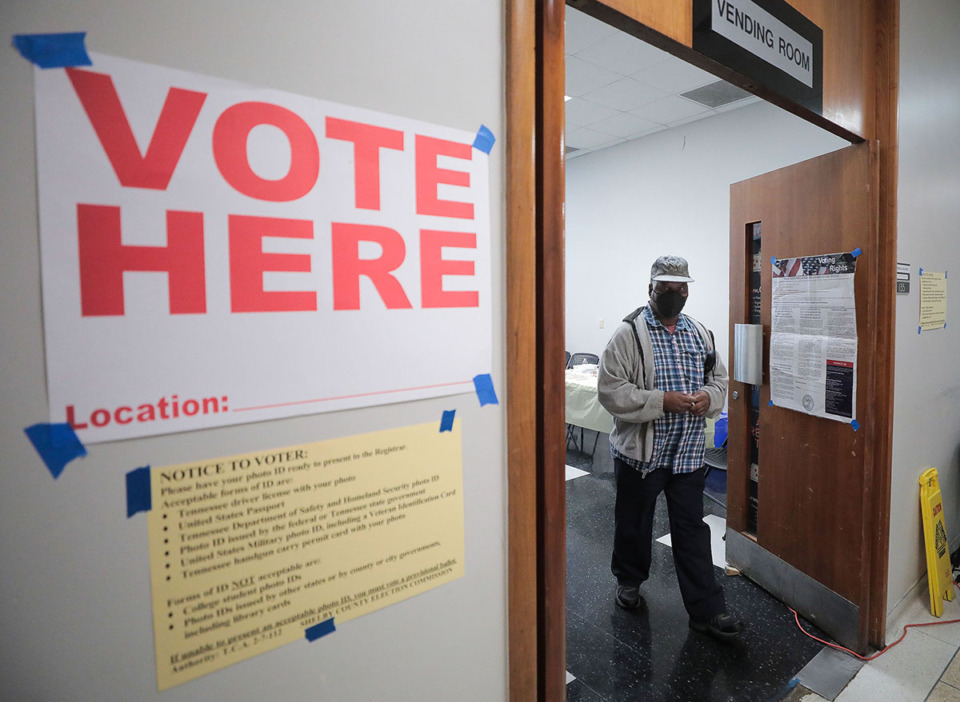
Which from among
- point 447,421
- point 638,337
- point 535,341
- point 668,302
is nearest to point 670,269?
point 668,302

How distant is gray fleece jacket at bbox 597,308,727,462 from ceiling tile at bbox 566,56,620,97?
2371mm

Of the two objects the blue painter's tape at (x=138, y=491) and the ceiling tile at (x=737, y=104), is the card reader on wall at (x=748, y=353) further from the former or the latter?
the ceiling tile at (x=737, y=104)

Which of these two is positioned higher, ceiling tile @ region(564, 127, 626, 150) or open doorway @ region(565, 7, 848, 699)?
ceiling tile @ region(564, 127, 626, 150)

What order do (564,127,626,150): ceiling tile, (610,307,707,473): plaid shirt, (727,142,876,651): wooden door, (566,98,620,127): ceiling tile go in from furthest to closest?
(564,127,626,150): ceiling tile
(566,98,620,127): ceiling tile
(610,307,707,473): plaid shirt
(727,142,876,651): wooden door

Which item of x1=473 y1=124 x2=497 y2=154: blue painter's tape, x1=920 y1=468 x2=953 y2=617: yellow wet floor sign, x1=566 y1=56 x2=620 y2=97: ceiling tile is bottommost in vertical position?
x1=920 y1=468 x2=953 y2=617: yellow wet floor sign

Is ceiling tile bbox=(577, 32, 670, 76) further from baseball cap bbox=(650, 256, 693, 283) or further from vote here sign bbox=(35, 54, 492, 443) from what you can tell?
vote here sign bbox=(35, 54, 492, 443)

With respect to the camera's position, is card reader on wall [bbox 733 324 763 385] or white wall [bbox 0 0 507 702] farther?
card reader on wall [bbox 733 324 763 385]

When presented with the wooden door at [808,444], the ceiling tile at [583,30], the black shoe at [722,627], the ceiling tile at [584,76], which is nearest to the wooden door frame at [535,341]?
the black shoe at [722,627]

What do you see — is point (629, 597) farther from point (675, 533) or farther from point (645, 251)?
point (645, 251)

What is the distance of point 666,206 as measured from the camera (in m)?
5.16

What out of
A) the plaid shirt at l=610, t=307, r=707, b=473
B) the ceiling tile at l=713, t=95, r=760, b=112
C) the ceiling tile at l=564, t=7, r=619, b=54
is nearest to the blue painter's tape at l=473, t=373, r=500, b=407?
the plaid shirt at l=610, t=307, r=707, b=473

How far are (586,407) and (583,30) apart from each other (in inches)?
111

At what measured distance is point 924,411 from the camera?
2326 millimetres

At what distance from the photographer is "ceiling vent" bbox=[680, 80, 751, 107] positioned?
3974 millimetres
